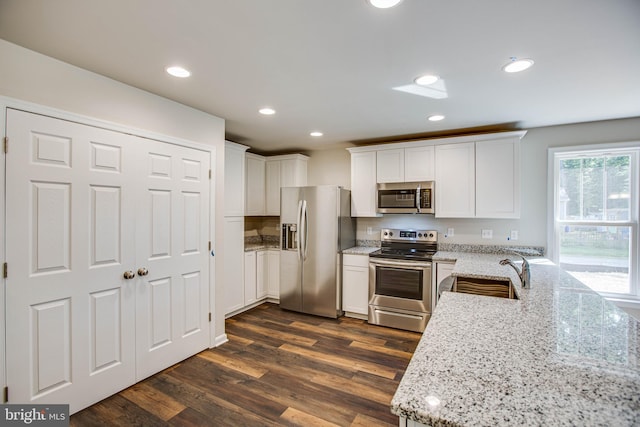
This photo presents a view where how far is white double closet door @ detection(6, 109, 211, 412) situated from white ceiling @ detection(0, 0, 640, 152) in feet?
1.97

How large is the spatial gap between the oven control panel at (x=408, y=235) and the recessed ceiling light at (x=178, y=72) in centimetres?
315

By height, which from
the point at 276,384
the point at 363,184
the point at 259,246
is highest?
the point at 363,184

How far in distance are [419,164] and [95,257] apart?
3.50 m

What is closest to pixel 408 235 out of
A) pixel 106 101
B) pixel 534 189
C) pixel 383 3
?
pixel 534 189

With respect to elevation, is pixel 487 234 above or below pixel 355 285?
above

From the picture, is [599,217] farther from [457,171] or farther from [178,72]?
[178,72]

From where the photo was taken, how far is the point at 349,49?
1.89 m

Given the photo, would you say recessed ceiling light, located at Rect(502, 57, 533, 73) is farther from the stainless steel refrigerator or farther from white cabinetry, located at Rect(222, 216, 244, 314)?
white cabinetry, located at Rect(222, 216, 244, 314)

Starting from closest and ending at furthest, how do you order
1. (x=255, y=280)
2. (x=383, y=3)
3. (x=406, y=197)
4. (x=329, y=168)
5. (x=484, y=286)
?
1. (x=383, y=3)
2. (x=484, y=286)
3. (x=406, y=197)
4. (x=255, y=280)
5. (x=329, y=168)

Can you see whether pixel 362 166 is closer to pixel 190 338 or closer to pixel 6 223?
pixel 190 338

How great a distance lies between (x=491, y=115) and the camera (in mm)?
3195

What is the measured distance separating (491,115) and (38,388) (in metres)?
4.34

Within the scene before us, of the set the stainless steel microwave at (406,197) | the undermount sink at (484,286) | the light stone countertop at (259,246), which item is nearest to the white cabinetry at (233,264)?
the light stone countertop at (259,246)

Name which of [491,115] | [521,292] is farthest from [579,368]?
[491,115]
